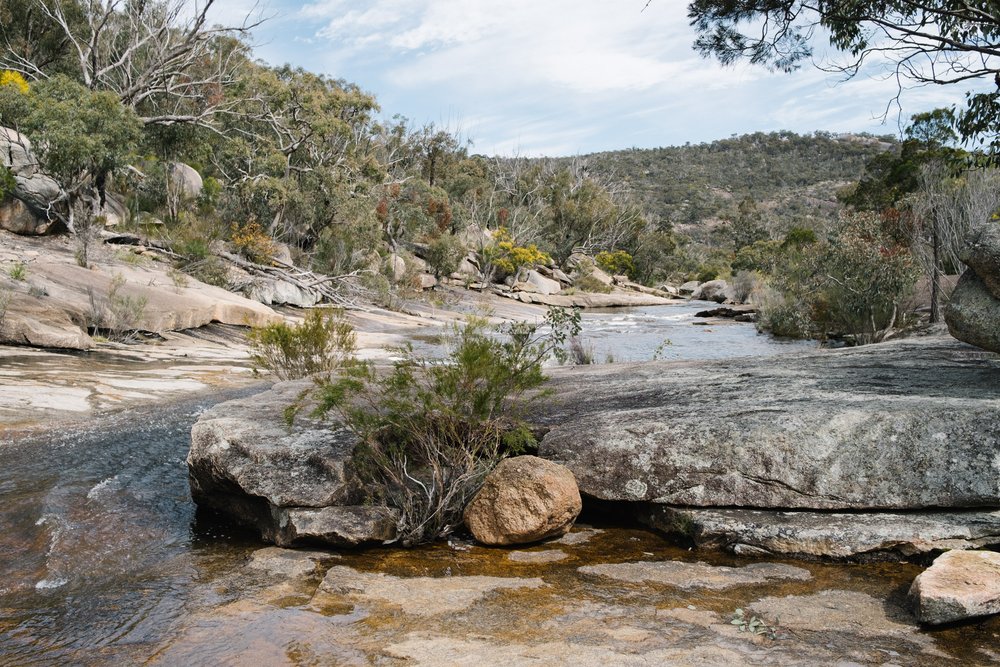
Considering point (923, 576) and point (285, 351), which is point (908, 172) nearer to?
point (285, 351)

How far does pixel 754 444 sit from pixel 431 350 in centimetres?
1184

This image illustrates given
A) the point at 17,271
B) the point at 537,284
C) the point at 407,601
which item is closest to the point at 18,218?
the point at 17,271

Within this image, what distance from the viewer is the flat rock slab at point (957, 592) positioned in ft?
10.4

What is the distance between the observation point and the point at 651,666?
2.89 meters

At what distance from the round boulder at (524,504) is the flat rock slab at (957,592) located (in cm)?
197

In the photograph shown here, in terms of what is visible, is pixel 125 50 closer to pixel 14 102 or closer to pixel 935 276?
pixel 14 102

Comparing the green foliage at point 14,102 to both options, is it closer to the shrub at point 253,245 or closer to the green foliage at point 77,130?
the green foliage at point 77,130

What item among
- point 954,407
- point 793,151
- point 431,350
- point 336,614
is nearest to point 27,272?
point 431,350

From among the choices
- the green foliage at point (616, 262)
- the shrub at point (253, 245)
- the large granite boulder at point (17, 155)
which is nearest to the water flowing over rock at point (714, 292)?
the green foliage at point (616, 262)

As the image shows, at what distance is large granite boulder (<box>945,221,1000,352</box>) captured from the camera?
202 inches

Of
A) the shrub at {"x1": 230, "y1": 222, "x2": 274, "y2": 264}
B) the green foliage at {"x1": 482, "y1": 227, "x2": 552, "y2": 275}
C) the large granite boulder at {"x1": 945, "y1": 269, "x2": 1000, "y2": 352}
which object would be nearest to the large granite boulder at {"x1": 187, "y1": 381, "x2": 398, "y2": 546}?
the large granite boulder at {"x1": 945, "y1": 269, "x2": 1000, "y2": 352}

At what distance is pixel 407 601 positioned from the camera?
3666 mm

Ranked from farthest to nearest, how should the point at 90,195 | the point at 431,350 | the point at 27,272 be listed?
the point at 90,195 → the point at 431,350 → the point at 27,272

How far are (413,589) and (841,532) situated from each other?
249 centimetres
